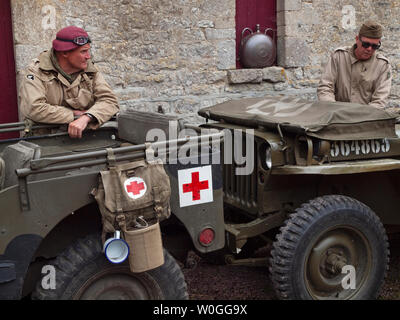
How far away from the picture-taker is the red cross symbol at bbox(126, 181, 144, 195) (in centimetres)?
281

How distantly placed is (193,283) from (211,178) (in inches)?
54.4

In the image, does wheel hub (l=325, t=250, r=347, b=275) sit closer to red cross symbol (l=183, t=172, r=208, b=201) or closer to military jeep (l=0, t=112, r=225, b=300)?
military jeep (l=0, t=112, r=225, b=300)

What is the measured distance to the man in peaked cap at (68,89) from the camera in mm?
3814

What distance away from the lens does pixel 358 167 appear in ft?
11.4

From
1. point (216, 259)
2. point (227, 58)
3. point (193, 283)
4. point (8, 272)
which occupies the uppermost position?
point (227, 58)

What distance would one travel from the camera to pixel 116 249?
2.80 metres

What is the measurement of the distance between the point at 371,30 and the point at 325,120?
1936mm

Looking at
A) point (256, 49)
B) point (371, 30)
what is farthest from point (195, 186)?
point (256, 49)

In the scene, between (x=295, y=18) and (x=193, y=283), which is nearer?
(x=193, y=283)

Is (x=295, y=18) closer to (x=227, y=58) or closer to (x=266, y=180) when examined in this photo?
(x=227, y=58)

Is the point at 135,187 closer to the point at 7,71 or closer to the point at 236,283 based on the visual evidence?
the point at 236,283

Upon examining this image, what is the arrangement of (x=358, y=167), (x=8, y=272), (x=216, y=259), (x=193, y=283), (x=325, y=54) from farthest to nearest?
(x=325, y=54) → (x=193, y=283) → (x=216, y=259) → (x=358, y=167) → (x=8, y=272)

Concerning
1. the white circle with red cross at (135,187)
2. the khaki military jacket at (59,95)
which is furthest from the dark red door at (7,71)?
the white circle with red cross at (135,187)
